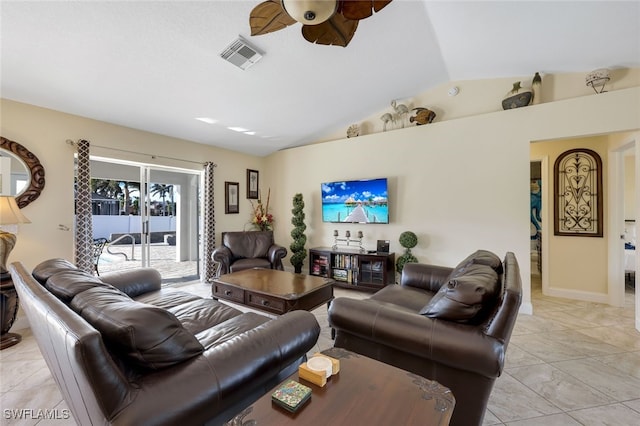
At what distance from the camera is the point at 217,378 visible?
3.38ft

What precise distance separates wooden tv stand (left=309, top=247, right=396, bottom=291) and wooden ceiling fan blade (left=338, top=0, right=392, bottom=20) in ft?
10.1

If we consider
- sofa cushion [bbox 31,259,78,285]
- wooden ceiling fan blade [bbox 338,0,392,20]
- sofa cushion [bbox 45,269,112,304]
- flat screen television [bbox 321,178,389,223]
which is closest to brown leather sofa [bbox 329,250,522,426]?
sofa cushion [bbox 45,269,112,304]

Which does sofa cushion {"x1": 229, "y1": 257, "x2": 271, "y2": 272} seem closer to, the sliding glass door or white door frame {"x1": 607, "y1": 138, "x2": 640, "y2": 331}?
the sliding glass door

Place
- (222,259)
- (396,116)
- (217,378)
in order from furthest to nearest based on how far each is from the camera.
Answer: (396,116) < (222,259) < (217,378)

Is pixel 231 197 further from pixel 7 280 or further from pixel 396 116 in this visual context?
pixel 396 116

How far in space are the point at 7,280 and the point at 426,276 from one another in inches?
150

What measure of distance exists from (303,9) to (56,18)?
2.12 m

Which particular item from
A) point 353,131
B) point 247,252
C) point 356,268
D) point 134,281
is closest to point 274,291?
point 134,281

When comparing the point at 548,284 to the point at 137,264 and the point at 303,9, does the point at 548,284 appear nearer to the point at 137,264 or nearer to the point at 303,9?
the point at 303,9

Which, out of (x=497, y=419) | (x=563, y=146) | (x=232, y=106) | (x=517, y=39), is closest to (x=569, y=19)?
(x=517, y=39)

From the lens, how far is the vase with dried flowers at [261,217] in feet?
17.4

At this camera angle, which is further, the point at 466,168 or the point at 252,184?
the point at 252,184

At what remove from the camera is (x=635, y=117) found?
2.67m

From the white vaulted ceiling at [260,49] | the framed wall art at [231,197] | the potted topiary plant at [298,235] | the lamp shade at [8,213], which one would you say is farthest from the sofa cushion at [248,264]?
the lamp shade at [8,213]
